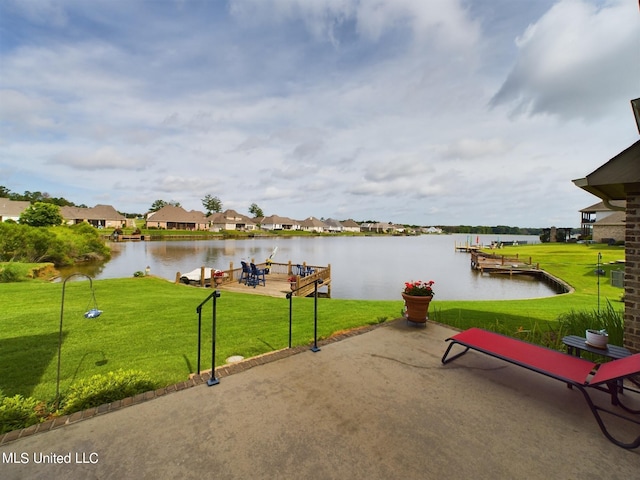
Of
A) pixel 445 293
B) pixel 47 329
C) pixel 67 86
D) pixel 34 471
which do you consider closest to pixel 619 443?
pixel 34 471

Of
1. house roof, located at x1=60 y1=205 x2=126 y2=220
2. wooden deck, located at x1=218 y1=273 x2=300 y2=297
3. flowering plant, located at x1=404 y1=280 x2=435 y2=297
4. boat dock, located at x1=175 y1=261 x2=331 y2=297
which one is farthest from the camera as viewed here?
house roof, located at x1=60 y1=205 x2=126 y2=220

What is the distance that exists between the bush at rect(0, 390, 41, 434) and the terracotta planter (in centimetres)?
581

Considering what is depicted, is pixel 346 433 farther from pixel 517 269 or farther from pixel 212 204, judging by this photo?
pixel 212 204

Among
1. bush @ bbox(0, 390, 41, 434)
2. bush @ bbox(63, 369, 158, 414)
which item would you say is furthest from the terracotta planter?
bush @ bbox(0, 390, 41, 434)

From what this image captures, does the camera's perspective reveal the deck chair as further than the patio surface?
Yes

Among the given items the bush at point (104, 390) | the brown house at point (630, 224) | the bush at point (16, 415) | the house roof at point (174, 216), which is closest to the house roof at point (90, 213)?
the house roof at point (174, 216)

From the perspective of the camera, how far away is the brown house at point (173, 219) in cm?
7703

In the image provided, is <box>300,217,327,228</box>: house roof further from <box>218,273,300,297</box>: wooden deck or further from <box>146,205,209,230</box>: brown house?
<box>218,273,300,297</box>: wooden deck

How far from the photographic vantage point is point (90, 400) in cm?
320

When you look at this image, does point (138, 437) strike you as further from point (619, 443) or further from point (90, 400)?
point (619, 443)

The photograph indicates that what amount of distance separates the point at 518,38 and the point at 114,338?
535 inches

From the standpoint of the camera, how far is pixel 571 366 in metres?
3.23

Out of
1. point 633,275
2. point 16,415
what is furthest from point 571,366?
point 16,415

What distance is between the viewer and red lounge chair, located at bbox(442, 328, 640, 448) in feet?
8.64
